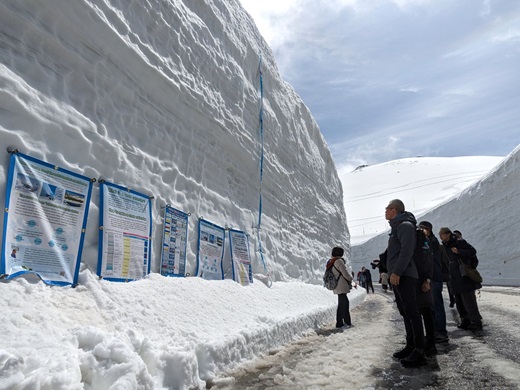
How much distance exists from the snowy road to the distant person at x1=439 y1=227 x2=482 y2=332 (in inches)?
11.5

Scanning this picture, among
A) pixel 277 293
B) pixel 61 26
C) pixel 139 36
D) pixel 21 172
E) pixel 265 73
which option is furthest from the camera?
pixel 265 73

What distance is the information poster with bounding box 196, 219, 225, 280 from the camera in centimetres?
562

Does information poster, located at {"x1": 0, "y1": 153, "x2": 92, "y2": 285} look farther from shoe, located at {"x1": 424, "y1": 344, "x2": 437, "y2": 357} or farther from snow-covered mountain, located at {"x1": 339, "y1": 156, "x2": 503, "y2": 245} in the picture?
snow-covered mountain, located at {"x1": 339, "y1": 156, "x2": 503, "y2": 245}

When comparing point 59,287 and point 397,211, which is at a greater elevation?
point 397,211

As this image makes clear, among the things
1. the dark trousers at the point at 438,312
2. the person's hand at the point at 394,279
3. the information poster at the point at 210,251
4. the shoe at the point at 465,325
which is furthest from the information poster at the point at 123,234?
the shoe at the point at 465,325

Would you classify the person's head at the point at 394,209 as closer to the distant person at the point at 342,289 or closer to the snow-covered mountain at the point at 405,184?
the distant person at the point at 342,289

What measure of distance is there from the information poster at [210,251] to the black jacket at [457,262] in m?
3.32

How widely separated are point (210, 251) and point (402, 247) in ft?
9.02

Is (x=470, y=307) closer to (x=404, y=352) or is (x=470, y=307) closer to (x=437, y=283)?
(x=437, y=283)

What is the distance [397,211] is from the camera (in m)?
4.69

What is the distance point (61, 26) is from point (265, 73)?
672 cm

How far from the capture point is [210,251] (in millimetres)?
5906

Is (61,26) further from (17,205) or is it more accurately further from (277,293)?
(277,293)

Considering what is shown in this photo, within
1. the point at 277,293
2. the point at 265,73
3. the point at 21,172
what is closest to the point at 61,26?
the point at 21,172
